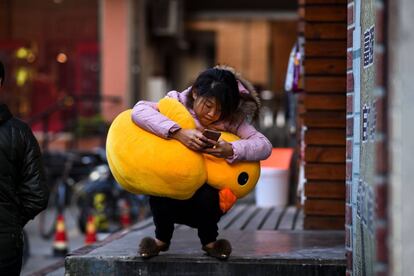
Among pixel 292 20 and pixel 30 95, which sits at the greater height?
pixel 292 20

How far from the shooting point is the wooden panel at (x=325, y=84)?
26.0 feet

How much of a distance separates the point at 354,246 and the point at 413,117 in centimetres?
214

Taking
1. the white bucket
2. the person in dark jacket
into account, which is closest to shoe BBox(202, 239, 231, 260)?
the person in dark jacket

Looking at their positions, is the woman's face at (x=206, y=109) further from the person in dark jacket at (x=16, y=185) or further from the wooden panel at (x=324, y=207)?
the wooden panel at (x=324, y=207)

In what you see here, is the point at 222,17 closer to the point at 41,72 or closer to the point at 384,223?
the point at 41,72

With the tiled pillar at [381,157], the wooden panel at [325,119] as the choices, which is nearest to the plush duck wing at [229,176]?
the tiled pillar at [381,157]

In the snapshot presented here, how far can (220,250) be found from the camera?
19.5ft

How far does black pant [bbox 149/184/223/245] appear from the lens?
561 centimetres

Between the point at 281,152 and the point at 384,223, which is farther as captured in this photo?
the point at 281,152

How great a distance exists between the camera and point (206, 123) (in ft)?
18.5

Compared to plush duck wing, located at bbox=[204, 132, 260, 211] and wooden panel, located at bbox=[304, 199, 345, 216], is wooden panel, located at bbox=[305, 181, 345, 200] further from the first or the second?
plush duck wing, located at bbox=[204, 132, 260, 211]

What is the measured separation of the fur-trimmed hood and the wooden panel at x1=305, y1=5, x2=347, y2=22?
7.72 ft

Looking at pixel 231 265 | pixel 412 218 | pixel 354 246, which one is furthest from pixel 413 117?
pixel 231 265

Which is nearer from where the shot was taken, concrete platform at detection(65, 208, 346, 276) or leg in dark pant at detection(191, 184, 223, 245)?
leg in dark pant at detection(191, 184, 223, 245)
